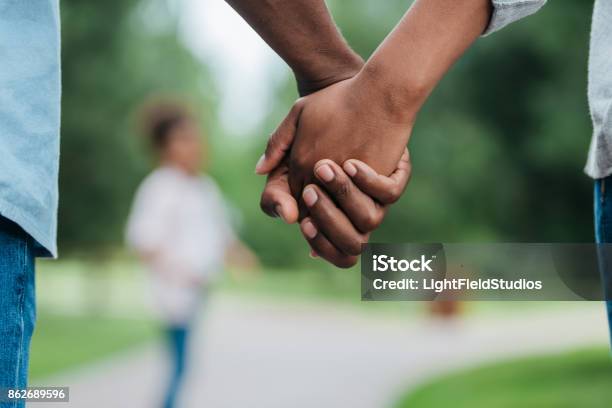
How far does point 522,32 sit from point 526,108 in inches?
32.6

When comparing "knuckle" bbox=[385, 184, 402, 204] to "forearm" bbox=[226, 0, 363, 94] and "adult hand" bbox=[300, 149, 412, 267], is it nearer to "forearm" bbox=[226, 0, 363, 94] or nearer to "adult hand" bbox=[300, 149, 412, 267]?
"adult hand" bbox=[300, 149, 412, 267]

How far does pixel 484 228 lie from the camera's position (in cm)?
1166

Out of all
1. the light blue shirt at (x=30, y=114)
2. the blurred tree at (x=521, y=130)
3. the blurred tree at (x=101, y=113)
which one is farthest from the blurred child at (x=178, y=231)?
the blurred tree at (x=101, y=113)

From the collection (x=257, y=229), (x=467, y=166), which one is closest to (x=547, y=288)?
(x=467, y=166)

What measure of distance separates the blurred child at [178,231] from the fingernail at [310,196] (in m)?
3.23

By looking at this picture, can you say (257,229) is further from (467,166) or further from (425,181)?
(467,166)

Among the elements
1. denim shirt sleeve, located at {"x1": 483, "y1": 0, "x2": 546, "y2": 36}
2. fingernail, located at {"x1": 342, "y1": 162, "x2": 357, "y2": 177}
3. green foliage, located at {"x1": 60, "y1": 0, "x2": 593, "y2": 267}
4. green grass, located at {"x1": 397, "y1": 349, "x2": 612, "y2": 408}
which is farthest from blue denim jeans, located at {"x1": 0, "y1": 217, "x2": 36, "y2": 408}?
green foliage, located at {"x1": 60, "y1": 0, "x2": 593, "y2": 267}

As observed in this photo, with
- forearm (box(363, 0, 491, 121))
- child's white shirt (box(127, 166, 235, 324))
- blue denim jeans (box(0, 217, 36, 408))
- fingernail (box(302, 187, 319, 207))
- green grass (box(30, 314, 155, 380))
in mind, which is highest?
green grass (box(30, 314, 155, 380))

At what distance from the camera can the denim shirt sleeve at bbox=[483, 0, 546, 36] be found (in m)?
2.02

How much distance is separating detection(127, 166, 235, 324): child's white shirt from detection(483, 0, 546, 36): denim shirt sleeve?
11.6 feet

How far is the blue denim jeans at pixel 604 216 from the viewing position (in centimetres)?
185

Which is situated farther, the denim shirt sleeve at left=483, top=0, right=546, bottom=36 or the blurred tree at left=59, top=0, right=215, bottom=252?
the blurred tree at left=59, top=0, right=215, bottom=252

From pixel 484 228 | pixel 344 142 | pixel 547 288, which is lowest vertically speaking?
pixel 547 288

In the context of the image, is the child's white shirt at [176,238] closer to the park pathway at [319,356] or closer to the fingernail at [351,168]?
the park pathway at [319,356]
